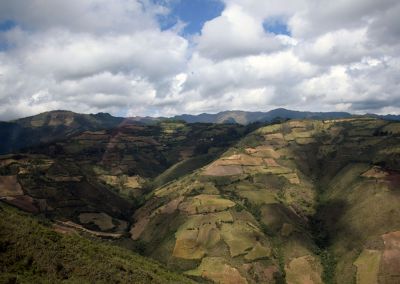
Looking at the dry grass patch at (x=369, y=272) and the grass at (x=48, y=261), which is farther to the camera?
the dry grass patch at (x=369, y=272)

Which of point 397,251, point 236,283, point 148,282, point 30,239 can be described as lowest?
point 236,283

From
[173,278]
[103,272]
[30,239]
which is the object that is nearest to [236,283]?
[173,278]

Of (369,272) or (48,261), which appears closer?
(48,261)

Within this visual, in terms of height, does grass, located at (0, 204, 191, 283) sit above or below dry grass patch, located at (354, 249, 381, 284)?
above

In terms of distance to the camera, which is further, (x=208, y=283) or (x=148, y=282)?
(x=208, y=283)

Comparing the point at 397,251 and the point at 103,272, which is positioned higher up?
the point at 103,272

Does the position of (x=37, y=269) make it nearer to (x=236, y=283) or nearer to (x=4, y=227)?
(x=4, y=227)

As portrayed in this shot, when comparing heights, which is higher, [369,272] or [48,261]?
[48,261]

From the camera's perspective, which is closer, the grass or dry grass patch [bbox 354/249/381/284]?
the grass

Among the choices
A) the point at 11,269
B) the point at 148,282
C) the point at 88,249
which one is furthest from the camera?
the point at 88,249

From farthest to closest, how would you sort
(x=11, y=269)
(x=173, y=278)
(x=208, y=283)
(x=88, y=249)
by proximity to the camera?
(x=208, y=283), (x=173, y=278), (x=88, y=249), (x=11, y=269)

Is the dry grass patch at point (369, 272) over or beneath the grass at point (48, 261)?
beneath
